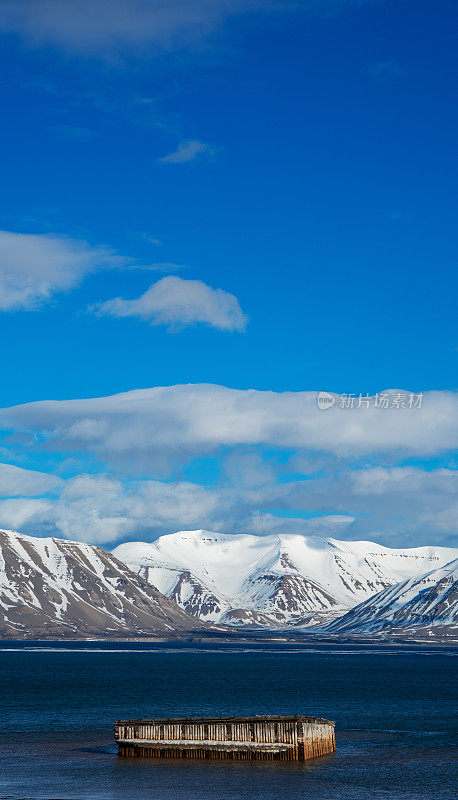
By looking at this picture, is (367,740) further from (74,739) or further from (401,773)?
(74,739)

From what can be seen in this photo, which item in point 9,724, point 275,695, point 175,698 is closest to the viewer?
point 9,724

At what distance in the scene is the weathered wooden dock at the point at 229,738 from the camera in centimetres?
8600

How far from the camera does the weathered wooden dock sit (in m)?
86.0

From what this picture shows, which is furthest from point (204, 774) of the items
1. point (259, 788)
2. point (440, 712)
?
point (440, 712)

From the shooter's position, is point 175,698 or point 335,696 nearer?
point 175,698

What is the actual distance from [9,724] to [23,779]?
41.8m

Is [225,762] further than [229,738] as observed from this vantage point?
No

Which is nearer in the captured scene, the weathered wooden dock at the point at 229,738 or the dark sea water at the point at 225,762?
the dark sea water at the point at 225,762

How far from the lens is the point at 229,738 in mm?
87438

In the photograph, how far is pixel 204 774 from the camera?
79500 millimetres

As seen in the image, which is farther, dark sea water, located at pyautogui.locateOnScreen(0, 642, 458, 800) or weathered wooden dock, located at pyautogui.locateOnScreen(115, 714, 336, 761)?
weathered wooden dock, located at pyautogui.locateOnScreen(115, 714, 336, 761)

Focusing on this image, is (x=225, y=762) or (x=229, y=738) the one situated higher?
(x=229, y=738)

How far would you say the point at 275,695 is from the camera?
163750mm

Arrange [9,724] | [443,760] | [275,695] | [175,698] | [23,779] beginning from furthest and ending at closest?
1. [275,695]
2. [175,698]
3. [9,724]
4. [443,760]
5. [23,779]
